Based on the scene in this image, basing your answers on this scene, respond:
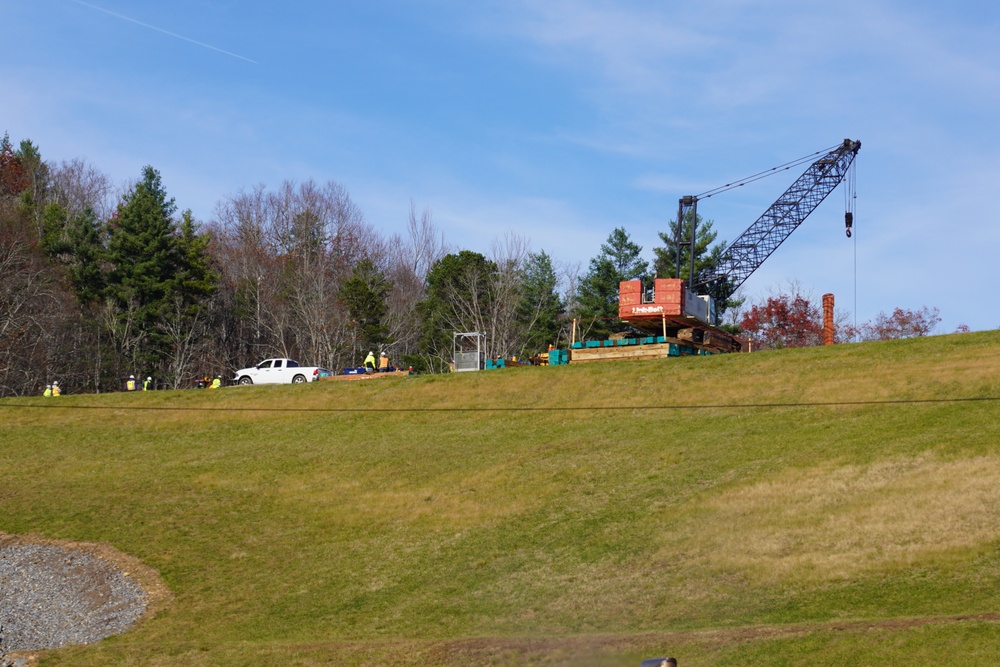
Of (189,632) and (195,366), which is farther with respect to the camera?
(195,366)

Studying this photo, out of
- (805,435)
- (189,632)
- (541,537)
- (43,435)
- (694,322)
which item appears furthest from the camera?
(694,322)

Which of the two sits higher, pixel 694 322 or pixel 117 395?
pixel 694 322

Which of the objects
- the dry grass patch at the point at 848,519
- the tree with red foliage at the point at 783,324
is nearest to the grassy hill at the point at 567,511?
the dry grass patch at the point at 848,519

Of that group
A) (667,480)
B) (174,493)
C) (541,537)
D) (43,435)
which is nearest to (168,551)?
(174,493)

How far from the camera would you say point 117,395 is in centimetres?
5744

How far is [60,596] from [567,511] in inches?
620

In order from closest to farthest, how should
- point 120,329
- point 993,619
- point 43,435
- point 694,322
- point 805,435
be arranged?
1. point 993,619
2. point 805,435
3. point 43,435
4. point 694,322
5. point 120,329

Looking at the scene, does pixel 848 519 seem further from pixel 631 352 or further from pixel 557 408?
pixel 631 352

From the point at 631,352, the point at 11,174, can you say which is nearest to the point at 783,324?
the point at 631,352

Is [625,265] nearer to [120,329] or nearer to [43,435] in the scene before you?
[120,329]

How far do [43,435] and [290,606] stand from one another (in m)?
27.3

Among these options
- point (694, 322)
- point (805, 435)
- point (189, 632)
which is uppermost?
point (694, 322)

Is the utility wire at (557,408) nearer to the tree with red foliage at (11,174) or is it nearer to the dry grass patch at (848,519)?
the dry grass patch at (848,519)

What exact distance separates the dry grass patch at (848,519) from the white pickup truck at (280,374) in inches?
1406
